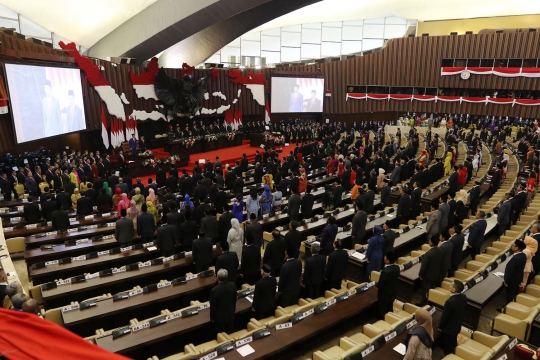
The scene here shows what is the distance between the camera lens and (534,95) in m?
22.6

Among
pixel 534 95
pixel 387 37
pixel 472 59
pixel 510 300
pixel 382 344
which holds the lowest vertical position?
pixel 510 300

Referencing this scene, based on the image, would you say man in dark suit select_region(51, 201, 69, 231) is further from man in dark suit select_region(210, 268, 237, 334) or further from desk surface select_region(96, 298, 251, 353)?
man in dark suit select_region(210, 268, 237, 334)

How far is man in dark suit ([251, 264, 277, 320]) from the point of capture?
4871 mm

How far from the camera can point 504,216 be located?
25.7 feet

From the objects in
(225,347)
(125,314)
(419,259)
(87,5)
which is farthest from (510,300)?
(87,5)

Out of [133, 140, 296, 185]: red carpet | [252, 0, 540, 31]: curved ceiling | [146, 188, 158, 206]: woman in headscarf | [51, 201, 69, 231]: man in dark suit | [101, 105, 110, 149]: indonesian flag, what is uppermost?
[252, 0, 540, 31]: curved ceiling

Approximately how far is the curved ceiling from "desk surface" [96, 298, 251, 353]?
24.7m

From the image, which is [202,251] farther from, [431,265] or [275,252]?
[431,265]

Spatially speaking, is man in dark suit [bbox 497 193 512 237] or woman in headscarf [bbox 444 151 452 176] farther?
woman in headscarf [bbox 444 151 452 176]

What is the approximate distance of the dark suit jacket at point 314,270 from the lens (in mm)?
5512

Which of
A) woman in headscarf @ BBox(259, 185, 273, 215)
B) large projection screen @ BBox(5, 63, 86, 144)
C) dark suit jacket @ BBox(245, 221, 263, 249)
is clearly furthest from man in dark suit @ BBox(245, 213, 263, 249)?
large projection screen @ BBox(5, 63, 86, 144)

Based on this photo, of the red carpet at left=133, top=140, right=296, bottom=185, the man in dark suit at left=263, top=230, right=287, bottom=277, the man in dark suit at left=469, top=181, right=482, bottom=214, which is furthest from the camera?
the red carpet at left=133, top=140, right=296, bottom=185

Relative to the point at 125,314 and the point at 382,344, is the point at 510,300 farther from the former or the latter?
the point at 125,314

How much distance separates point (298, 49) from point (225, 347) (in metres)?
27.5
